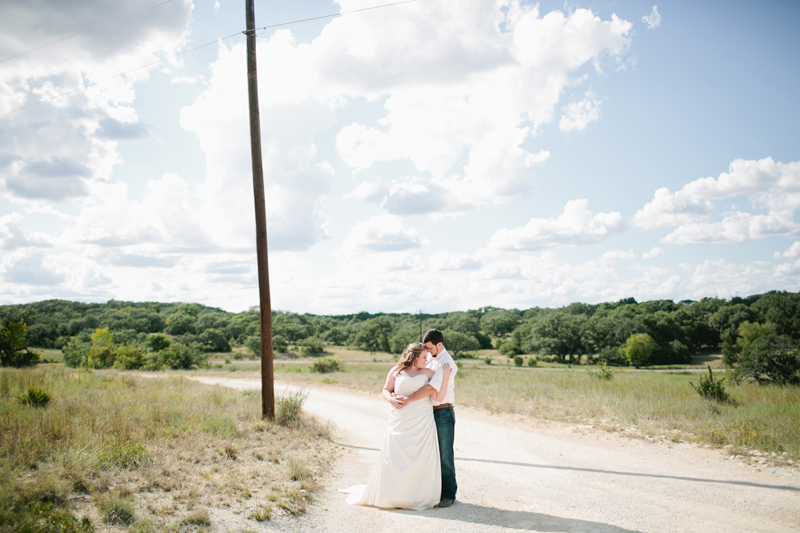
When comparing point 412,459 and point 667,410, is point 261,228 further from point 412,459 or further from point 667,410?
point 667,410

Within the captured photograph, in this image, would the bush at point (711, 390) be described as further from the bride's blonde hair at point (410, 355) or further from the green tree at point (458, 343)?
the green tree at point (458, 343)

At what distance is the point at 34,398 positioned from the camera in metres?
8.37

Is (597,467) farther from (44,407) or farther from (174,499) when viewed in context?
(44,407)

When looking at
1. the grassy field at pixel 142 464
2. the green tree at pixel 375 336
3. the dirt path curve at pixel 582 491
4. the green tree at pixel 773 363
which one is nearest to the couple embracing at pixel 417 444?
the dirt path curve at pixel 582 491

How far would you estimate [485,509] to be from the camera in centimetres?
529

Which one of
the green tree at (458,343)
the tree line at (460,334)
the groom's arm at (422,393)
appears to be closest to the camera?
the groom's arm at (422,393)

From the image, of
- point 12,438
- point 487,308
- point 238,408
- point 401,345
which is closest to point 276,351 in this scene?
point 401,345

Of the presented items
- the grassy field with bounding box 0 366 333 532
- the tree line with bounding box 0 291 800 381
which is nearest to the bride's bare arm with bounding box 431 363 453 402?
the grassy field with bounding box 0 366 333 532

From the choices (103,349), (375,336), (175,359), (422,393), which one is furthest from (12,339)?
(375,336)

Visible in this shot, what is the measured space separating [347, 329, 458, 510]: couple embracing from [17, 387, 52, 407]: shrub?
744 centimetres

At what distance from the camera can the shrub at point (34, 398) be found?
8.33 m

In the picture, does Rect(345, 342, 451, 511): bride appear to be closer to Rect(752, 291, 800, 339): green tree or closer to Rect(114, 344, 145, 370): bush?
Rect(114, 344, 145, 370): bush

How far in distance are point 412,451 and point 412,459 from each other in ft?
0.33

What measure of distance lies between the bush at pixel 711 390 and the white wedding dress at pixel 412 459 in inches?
392
